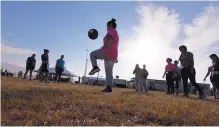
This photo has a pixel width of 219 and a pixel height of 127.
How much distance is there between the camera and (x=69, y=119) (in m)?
3.56

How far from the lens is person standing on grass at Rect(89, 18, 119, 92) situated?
24.8ft

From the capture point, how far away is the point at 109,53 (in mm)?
7590

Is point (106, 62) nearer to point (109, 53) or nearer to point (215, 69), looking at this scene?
point (109, 53)

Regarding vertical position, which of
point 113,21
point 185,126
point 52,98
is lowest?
point 185,126

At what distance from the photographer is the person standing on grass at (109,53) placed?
7.57 metres

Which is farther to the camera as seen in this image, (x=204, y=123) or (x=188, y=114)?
(x=188, y=114)

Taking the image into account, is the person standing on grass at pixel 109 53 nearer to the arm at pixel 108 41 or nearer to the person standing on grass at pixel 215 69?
the arm at pixel 108 41

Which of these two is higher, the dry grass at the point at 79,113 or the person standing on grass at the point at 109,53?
the person standing on grass at the point at 109,53

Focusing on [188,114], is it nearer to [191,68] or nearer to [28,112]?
[28,112]

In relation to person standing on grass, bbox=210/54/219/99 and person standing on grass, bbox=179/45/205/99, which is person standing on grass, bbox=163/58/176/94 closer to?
person standing on grass, bbox=210/54/219/99

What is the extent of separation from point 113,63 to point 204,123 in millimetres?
4227

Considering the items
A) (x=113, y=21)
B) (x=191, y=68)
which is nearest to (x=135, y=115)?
(x=113, y=21)

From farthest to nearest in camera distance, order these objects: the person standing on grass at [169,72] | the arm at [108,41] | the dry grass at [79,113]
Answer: the person standing on grass at [169,72], the arm at [108,41], the dry grass at [79,113]

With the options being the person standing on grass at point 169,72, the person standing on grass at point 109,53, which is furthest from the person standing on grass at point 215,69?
the person standing on grass at point 109,53
